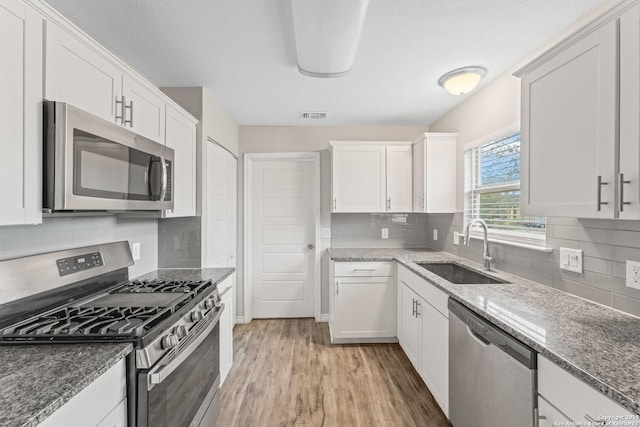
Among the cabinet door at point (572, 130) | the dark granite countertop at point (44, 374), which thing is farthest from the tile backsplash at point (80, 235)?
the cabinet door at point (572, 130)

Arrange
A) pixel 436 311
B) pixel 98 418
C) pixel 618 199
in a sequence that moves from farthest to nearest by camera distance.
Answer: pixel 436 311 → pixel 618 199 → pixel 98 418

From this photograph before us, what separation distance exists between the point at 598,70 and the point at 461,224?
6.42 ft

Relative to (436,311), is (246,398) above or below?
below

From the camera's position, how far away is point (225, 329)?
233cm

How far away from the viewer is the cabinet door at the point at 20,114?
98 cm

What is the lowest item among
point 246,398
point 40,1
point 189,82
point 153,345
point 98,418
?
point 246,398

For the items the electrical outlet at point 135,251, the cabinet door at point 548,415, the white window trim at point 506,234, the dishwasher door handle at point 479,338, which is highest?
the white window trim at point 506,234

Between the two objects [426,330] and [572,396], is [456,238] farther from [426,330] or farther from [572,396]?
[572,396]

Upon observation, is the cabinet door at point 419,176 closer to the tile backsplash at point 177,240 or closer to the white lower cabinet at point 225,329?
the white lower cabinet at point 225,329

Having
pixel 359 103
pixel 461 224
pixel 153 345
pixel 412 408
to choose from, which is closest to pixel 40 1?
pixel 153 345

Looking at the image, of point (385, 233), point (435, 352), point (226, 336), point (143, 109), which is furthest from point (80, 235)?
point (385, 233)

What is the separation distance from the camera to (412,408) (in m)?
2.08

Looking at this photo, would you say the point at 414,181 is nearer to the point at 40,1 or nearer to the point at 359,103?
the point at 359,103

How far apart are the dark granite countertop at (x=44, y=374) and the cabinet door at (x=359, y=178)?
2527 mm
